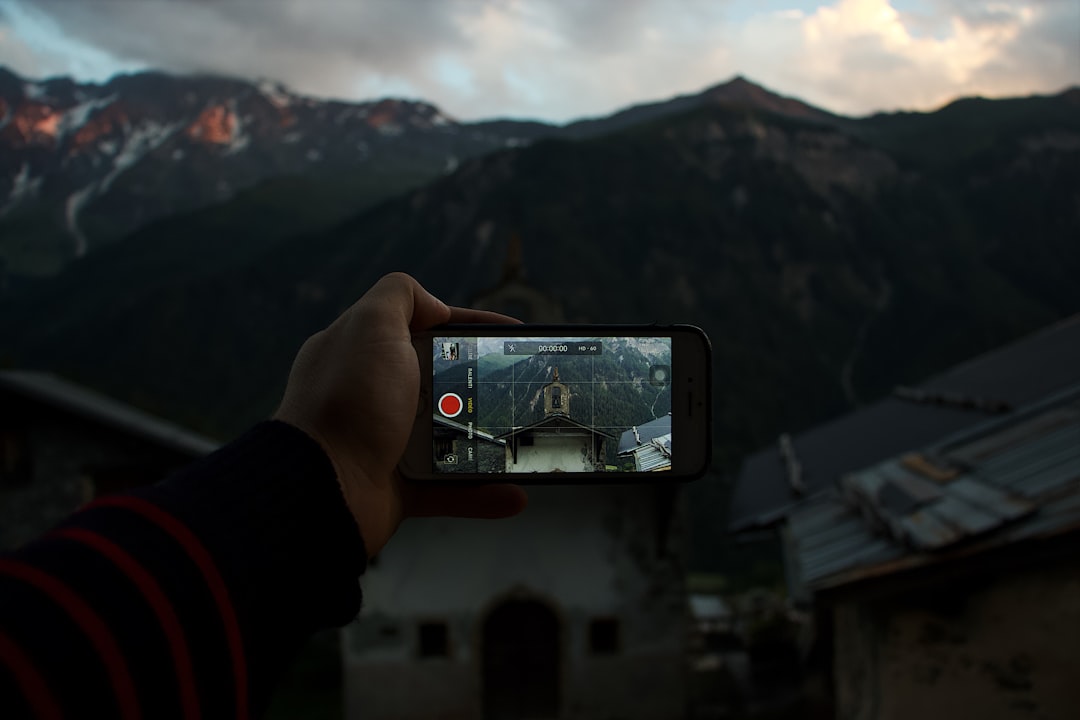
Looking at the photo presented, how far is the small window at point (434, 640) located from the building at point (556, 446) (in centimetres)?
876

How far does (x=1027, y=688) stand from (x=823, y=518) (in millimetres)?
2223

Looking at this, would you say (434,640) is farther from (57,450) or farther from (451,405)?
(451,405)

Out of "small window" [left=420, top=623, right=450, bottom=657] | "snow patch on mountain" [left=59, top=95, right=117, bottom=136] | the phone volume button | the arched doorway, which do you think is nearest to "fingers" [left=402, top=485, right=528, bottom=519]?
the phone volume button

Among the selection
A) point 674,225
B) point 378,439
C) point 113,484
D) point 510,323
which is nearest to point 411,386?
point 378,439

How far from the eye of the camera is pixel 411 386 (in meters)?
1.86

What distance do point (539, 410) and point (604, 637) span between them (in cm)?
902

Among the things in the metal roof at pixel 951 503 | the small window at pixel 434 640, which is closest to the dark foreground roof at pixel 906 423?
the metal roof at pixel 951 503

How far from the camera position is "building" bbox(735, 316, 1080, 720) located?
3871 millimetres

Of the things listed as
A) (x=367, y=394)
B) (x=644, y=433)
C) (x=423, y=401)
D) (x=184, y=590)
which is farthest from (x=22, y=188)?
(x=184, y=590)

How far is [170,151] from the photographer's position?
3915 inches

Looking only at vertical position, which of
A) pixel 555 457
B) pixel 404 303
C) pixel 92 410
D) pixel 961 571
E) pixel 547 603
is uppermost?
pixel 92 410

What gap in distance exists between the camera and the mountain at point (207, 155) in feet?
246

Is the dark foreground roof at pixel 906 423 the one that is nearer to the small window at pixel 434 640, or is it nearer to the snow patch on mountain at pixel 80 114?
the small window at pixel 434 640

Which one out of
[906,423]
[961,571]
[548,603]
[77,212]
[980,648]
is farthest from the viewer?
[77,212]
